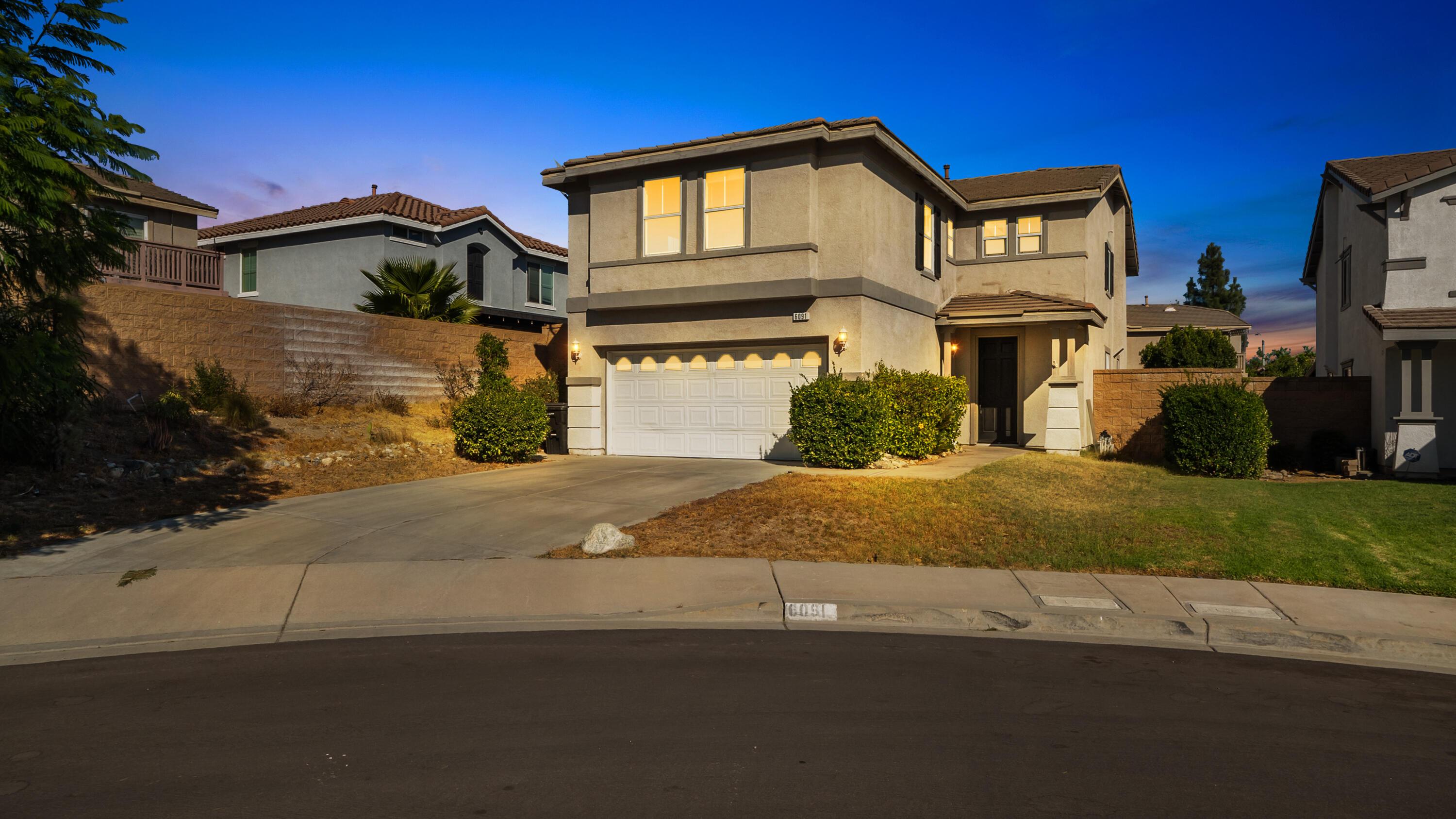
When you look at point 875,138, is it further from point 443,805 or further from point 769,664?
point 443,805

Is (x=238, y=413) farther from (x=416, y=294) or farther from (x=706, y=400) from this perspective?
(x=706, y=400)

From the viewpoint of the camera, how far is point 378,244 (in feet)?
87.8

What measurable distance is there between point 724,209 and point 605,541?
9.66 metres

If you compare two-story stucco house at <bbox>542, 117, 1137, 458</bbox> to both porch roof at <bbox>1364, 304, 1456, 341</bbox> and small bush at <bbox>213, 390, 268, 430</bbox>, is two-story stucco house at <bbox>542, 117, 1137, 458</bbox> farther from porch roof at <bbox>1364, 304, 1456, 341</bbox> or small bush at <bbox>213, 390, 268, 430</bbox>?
small bush at <bbox>213, 390, 268, 430</bbox>

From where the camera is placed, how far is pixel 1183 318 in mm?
48875

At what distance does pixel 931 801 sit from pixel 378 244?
87.6 feet

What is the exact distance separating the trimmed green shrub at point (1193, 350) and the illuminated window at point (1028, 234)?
11.4 m

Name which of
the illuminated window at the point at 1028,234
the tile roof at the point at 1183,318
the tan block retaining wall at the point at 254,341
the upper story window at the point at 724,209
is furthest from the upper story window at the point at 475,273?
the tile roof at the point at 1183,318

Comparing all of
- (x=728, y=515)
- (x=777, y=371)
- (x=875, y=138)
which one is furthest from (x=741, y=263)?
(x=728, y=515)

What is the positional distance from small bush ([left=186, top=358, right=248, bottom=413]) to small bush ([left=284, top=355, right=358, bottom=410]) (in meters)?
1.42

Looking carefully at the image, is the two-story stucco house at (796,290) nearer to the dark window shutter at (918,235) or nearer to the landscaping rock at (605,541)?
the dark window shutter at (918,235)

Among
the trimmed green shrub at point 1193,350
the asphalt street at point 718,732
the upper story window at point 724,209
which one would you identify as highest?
the upper story window at point 724,209

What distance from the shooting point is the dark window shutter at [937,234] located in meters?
20.1

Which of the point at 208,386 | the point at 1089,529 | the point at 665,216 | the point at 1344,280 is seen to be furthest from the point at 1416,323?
the point at 208,386
